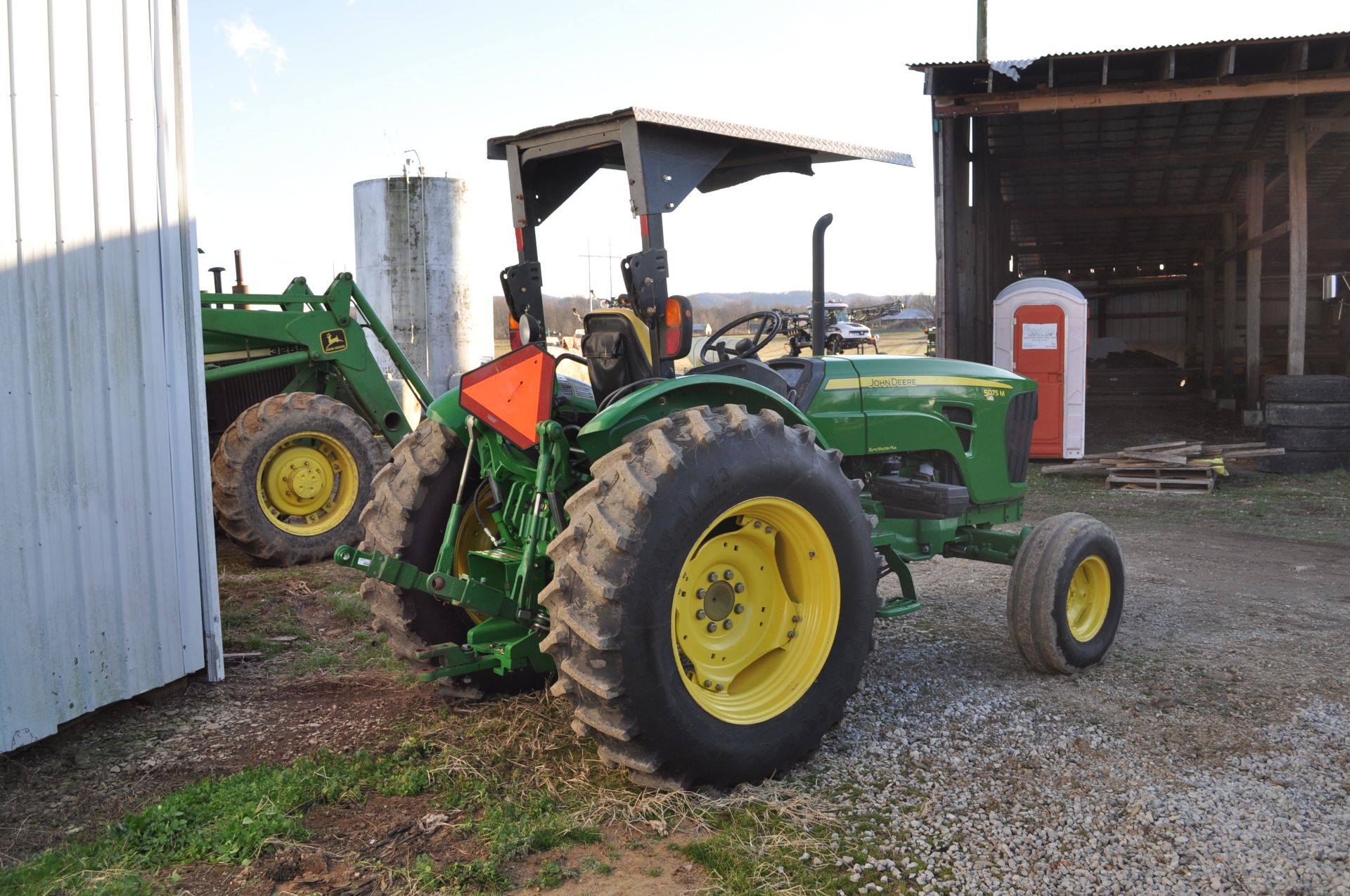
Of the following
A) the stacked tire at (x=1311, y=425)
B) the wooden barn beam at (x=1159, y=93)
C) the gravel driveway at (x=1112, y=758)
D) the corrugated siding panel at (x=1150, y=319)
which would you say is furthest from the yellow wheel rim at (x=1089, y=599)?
the corrugated siding panel at (x=1150, y=319)

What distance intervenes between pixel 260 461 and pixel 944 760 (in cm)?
535

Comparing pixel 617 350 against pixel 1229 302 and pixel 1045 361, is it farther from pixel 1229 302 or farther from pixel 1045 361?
pixel 1229 302

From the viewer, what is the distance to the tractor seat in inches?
144

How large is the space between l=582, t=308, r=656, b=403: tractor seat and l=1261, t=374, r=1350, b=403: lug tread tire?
10.7m

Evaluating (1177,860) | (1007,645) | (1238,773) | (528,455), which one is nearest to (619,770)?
(528,455)

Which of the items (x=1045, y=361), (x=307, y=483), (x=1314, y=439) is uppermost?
(x=1045, y=361)

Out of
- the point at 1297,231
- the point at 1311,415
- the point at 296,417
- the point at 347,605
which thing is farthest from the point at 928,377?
the point at 1297,231

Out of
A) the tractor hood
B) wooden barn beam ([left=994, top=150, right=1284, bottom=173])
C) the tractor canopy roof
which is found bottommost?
the tractor hood

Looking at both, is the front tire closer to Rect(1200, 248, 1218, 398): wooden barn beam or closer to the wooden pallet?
the wooden pallet

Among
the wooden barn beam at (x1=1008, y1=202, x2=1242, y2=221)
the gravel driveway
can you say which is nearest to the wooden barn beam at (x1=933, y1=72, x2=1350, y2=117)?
the wooden barn beam at (x1=1008, y1=202, x2=1242, y2=221)

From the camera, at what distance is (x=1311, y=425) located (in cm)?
1152

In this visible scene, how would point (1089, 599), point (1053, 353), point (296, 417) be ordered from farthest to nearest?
point (1053, 353)
point (296, 417)
point (1089, 599)

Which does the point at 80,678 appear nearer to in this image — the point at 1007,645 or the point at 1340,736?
the point at 1007,645

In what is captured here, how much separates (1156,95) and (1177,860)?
11061 millimetres
